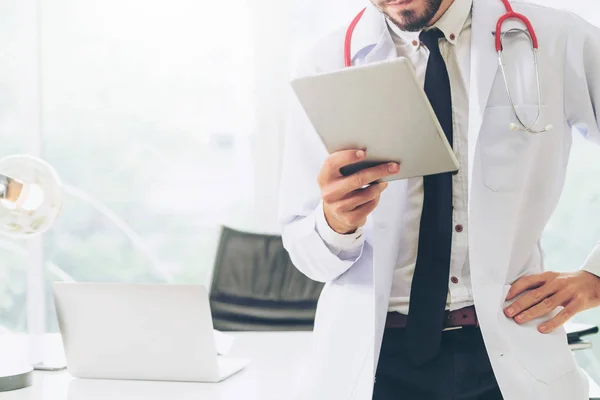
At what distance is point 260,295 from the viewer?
241 centimetres

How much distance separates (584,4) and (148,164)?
2256mm

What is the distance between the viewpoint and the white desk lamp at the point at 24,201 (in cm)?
151

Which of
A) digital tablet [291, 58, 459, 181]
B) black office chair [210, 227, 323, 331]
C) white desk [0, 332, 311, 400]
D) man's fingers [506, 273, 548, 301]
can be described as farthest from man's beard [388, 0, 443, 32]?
black office chair [210, 227, 323, 331]

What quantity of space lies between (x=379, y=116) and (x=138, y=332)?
732 mm

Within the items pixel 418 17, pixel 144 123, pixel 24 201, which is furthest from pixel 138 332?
pixel 144 123

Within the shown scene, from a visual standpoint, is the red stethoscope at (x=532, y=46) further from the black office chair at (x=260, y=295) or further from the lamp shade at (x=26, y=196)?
the black office chair at (x=260, y=295)

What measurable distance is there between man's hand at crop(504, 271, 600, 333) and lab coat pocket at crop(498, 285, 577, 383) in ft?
0.04

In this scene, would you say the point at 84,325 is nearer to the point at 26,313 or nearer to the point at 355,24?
the point at 355,24

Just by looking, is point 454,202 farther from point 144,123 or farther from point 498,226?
point 144,123

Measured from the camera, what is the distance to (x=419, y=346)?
3.98 ft

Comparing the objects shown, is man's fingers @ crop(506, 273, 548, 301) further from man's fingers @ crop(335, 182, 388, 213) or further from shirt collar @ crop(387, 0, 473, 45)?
shirt collar @ crop(387, 0, 473, 45)

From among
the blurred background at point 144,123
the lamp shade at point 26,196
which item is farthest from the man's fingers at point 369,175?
the blurred background at point 144,123

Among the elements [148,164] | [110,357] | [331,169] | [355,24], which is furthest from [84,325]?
[148,164]

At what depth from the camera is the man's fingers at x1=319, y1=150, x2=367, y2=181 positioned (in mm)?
1097
